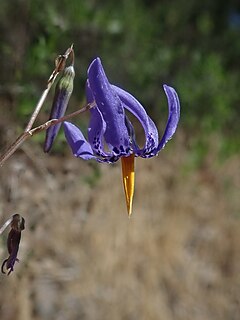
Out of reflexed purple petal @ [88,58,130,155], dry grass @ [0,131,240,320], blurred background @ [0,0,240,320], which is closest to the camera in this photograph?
reflexed purple petal @ [88,58,130,155]

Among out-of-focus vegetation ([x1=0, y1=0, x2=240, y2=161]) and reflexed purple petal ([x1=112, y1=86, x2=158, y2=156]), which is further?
out-of-focus vegetation ([x1=0, y1=0, x2=240, y2=161])

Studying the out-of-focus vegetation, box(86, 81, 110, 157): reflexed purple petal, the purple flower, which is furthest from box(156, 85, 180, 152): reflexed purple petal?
the out-of-focus vegetation

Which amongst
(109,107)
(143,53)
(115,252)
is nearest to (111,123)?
(109,107)

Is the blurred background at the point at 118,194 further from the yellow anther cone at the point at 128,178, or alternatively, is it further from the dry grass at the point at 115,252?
the yellow anther cone at the point at 128,178

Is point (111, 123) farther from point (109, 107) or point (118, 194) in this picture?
point (118, 194)

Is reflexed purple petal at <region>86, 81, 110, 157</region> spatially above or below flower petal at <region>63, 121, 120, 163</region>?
above

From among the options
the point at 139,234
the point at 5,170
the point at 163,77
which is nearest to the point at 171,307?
the point at 139,234

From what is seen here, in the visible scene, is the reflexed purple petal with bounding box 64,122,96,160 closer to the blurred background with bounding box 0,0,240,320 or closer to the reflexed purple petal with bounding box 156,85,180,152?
the reflexed purple petal with bounding box 156,85,180,152

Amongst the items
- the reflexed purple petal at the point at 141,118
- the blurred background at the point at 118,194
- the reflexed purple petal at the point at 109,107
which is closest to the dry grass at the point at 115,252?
the blurred background at the point at 118,194
